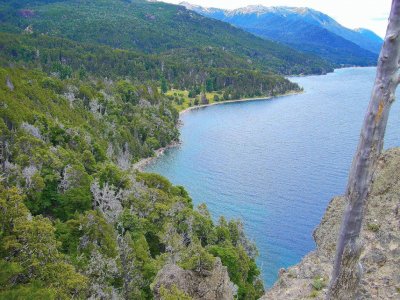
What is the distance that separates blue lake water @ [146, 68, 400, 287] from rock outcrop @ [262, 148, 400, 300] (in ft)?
114

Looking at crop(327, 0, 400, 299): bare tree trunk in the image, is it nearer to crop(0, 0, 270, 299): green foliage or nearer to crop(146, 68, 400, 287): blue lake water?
crop(0, 0, 270, 299): green foliage

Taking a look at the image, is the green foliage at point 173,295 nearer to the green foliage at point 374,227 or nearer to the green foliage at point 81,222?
the green foliage at point 81,222

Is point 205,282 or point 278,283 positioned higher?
point 278,283

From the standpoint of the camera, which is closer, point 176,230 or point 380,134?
point 380,134

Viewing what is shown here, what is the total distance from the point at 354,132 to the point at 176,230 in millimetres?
80735

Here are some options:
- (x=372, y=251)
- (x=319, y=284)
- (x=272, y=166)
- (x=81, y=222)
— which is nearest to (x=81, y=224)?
(x=81, y=222)

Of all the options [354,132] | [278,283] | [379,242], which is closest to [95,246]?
[278,283]

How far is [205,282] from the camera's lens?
23.8m

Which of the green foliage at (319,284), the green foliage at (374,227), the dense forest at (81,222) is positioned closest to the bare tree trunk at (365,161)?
the green foliage at (319,284)

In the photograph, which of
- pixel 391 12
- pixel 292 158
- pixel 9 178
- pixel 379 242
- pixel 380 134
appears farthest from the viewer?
pixel 292 158

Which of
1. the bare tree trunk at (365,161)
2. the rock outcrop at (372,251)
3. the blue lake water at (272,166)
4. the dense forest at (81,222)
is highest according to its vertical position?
the bare tree trunk at (365,161)

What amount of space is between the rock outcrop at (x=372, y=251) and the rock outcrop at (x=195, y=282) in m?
8.57

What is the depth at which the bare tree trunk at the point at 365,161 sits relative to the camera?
7758 millimetres

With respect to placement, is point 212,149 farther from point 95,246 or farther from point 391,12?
point 391,12
